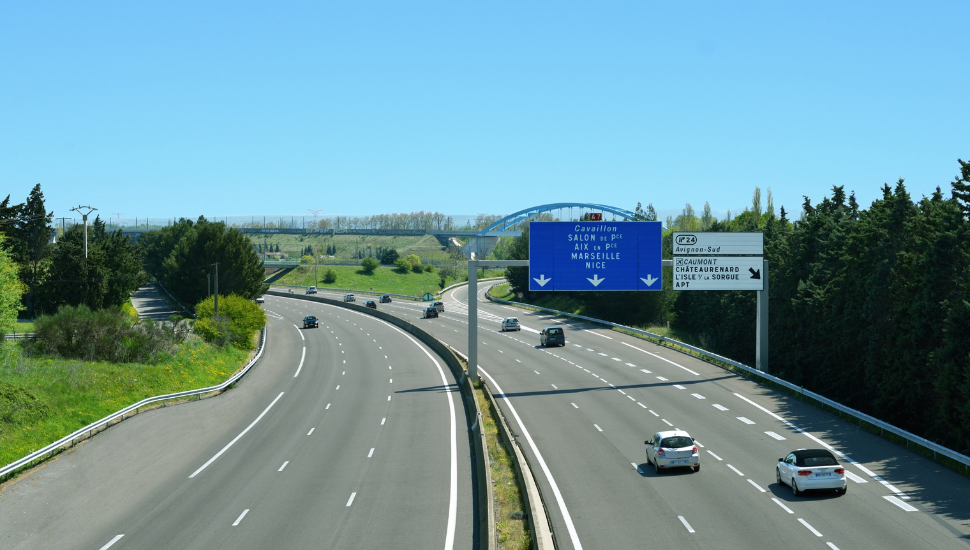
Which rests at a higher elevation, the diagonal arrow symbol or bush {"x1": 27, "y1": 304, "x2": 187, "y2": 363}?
the diagonal arrow symbol

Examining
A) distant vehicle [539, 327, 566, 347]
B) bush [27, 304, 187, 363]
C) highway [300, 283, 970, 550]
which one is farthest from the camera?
distant vehicle [539, 327, 566, 347]

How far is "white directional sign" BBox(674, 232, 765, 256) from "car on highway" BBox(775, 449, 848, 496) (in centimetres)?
2267

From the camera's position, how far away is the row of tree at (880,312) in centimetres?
3319

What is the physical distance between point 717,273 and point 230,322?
135 feet

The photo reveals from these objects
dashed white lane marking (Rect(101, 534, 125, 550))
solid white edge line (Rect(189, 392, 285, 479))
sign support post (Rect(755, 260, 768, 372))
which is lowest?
solid white edge line (Rect(189, 392, 285, 479))

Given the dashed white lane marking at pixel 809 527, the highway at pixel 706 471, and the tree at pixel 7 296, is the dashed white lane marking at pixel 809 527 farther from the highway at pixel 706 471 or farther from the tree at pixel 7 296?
the tree at pixel 7 296

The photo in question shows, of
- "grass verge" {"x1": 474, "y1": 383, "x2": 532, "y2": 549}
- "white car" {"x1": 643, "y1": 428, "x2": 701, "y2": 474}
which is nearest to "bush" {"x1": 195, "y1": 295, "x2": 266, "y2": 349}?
"grass verge" {"x1": 474, "y1": 383, "x2": 532, "y2": 549}

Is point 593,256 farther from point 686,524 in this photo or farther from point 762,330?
point 686,524

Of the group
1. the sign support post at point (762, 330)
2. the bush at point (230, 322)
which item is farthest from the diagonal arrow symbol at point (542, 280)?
the bush at point (230, 322)

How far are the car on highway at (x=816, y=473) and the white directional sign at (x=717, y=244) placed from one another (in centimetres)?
2267

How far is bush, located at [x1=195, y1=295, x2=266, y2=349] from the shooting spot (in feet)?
206

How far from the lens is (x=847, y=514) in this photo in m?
19.9

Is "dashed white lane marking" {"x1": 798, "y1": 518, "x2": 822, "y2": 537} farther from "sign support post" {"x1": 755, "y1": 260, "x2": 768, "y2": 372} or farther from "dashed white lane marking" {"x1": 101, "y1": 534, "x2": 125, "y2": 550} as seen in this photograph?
"sign support post" {"x1": 755, "y1": 260, "x2": 768, "y2": 372}

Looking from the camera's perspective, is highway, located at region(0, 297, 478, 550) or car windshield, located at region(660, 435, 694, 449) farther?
car windshield, located at region(660, 435, 694, 449)
